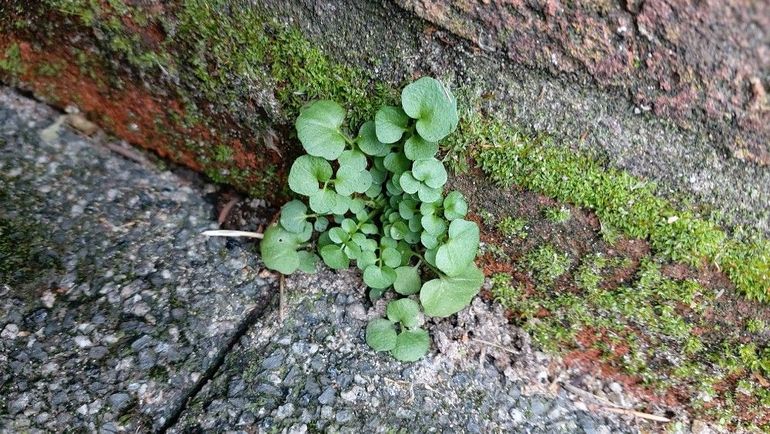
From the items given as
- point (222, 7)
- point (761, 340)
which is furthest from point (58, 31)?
point (761, 340)

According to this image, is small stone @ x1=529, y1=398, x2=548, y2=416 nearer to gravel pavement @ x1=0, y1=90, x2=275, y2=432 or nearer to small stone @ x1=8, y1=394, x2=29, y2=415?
gravel pavement @ x1=0, y1=90, x2=275, y2=432

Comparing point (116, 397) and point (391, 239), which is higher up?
point (391, 239)

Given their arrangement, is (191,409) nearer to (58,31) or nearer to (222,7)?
(222,7)

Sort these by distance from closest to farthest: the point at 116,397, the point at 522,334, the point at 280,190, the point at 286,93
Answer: the point at 116,397, the point at 286,93, the point at 522,334, the point at 280,190

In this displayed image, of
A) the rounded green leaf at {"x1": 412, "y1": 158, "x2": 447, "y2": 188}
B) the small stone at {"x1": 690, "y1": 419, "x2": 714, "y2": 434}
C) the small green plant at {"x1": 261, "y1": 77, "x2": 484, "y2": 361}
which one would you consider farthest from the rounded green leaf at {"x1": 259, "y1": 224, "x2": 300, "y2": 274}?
the small stone at {"x1": 690, "y1": 419, "x2": 714, "y2": 434}

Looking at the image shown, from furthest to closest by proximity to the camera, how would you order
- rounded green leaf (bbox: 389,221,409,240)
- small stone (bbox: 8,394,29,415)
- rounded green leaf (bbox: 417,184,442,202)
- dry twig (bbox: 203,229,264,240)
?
dry twig (bbox: 203,229,264,240)
rounded green leaf (bbox: 389,221,409,240)
rounded green leaf (bbox: 417,184,442,202)
small stone (bbox: 8,394,29,415)

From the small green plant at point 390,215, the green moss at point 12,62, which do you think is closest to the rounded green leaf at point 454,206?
the small green plant at point 390,215
